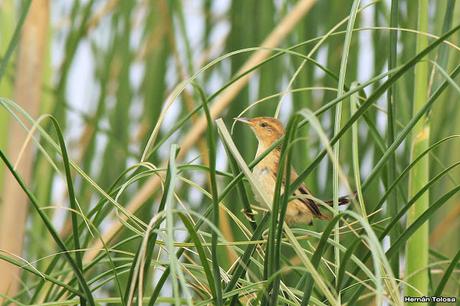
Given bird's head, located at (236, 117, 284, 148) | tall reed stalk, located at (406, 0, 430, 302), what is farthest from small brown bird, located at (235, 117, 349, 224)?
tall reed stalk, located at (406, 0, 430, 302)

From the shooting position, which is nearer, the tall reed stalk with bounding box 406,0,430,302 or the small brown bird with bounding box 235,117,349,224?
the tall reed stalk with bounding box 406,0,430,302

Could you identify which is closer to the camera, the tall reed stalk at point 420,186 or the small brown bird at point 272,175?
the tall reed stalk at point 420,186

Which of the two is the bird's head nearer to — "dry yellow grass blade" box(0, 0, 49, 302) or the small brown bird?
the small brown bird

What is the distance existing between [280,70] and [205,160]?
1.05 feet

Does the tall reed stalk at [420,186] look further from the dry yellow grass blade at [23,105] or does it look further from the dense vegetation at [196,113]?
the dry yellow grass blade at [23,105]

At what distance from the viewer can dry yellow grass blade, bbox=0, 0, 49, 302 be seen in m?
1.89

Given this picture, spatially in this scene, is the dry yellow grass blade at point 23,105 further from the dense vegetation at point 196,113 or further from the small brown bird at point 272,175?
the small brown bird at point 272,175

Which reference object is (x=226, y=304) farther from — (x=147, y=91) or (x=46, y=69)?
(x=147, y=91)

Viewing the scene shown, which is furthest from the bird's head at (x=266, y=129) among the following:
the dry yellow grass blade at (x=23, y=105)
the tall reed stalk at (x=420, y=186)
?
the tall reed stalk at (x=420, y=186)

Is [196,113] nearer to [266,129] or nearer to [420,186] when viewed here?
[266,129]

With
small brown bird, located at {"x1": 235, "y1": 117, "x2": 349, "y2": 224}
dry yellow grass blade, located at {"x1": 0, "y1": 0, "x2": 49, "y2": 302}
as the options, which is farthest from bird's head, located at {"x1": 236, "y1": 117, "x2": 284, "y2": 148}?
dry yellow grass blade, located at {"x1": 0, "y1": 0, "x2": 49, "y2": 302}

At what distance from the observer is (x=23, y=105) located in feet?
6.33

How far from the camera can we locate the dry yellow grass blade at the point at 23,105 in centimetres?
189

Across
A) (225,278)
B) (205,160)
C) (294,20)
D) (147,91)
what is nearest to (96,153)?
(147,91)
